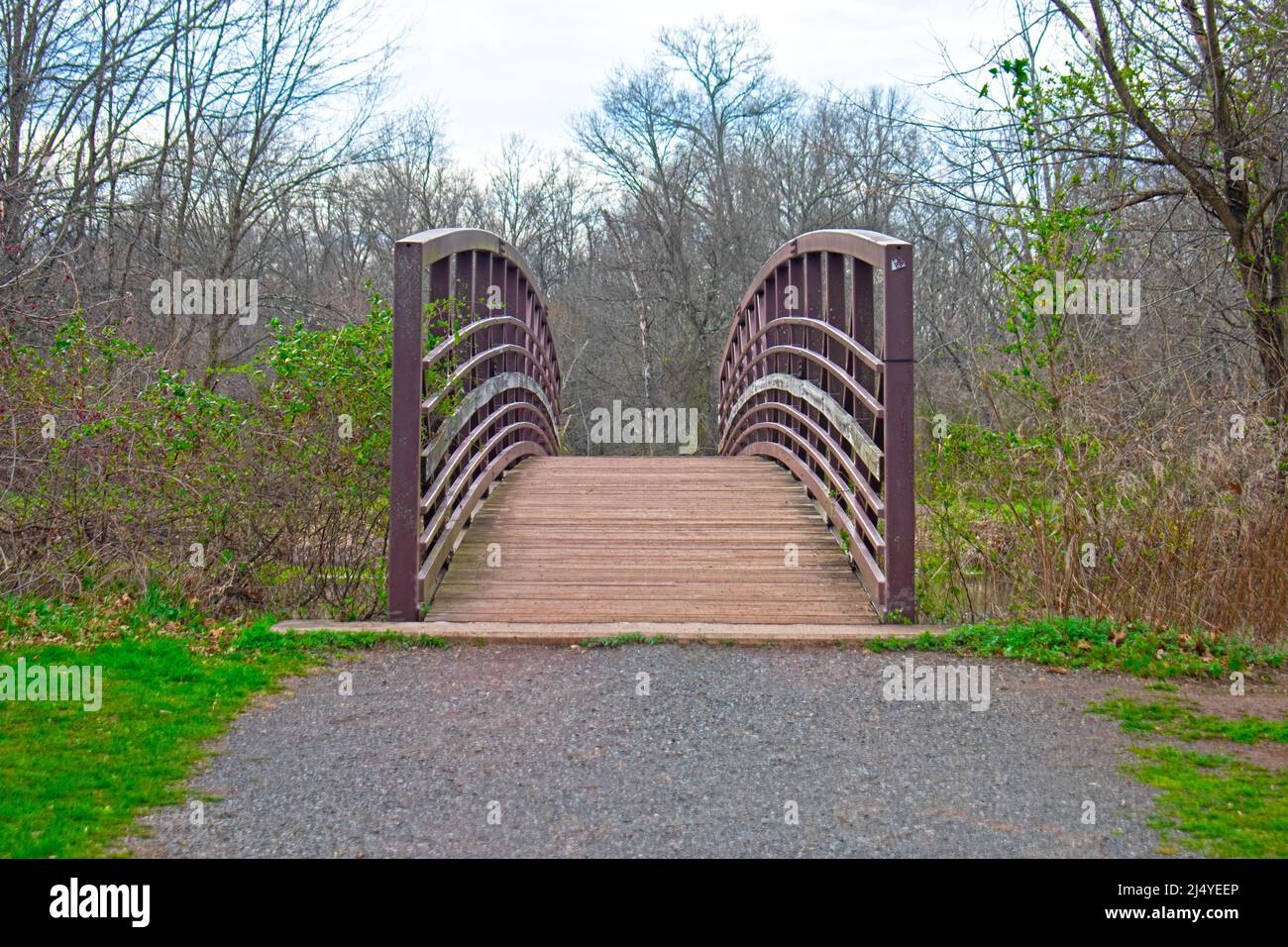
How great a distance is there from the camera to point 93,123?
11188 millimetres

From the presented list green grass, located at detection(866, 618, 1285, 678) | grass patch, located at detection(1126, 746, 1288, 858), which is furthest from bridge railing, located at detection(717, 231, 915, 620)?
grass patch, located at detection(1126, 746, 1288, 858)

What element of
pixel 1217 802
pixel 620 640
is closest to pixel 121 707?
pixel 620 640

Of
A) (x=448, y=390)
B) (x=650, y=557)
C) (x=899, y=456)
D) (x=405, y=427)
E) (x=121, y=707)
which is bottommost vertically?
(x=121, y=707)

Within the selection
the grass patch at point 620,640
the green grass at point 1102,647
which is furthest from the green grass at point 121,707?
the green grass at point 1102,647

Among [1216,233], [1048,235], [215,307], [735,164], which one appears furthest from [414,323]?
[735,164]

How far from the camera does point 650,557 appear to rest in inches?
289

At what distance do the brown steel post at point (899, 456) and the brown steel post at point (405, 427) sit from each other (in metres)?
2.64

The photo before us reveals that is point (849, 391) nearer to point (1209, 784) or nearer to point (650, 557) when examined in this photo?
point (650, 557)

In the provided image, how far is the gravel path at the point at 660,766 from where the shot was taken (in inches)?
133

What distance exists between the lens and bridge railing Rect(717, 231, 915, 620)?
21.0 ft

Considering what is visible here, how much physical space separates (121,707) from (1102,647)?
14.9 ft

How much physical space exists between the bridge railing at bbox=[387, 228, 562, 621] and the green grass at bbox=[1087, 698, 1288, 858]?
3.72 m

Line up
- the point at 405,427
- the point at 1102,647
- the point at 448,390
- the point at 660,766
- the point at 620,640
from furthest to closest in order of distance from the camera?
1. the point at 448,390
2. the point at 405,427
3. the point at 620,640
4. the point at 1102,647
5. the point at 660,766

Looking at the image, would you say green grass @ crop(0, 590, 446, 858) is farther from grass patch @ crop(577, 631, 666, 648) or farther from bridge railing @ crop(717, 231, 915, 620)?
bridge railing @ crop(717, 231, 915, 620)
